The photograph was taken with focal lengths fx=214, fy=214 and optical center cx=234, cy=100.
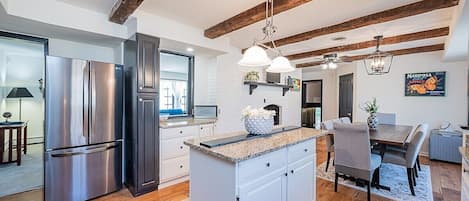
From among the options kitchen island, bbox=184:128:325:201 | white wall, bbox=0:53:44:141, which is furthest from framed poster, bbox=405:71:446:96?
white wall, bbox=0:53:44:141

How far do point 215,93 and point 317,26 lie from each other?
6.67 ft

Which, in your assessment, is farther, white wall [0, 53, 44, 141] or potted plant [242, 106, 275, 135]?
white wall [0, 53, 44, 141]

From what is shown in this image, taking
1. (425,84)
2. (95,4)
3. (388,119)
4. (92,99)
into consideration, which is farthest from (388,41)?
(92,99)

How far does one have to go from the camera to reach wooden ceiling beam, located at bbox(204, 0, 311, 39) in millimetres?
2232

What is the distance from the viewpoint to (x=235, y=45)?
4.35 metres

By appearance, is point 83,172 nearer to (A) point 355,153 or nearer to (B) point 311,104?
(A) point 355,153

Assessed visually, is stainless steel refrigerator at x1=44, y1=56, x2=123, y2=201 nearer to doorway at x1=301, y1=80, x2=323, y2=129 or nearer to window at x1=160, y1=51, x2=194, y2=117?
window at x1=160, y1=51, x2=194, y2=117

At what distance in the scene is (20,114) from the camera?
4402mm

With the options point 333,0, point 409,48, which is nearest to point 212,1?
point 333,0

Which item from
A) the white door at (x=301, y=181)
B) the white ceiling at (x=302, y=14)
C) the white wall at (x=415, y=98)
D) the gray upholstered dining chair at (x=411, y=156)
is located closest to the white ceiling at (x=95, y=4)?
the white ceiling at (x=302, y=14)

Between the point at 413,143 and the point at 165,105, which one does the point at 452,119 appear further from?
the point at 165,105

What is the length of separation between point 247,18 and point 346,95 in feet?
15.9

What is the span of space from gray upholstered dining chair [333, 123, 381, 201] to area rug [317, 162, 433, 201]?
45cm

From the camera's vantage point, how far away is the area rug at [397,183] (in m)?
2.77
